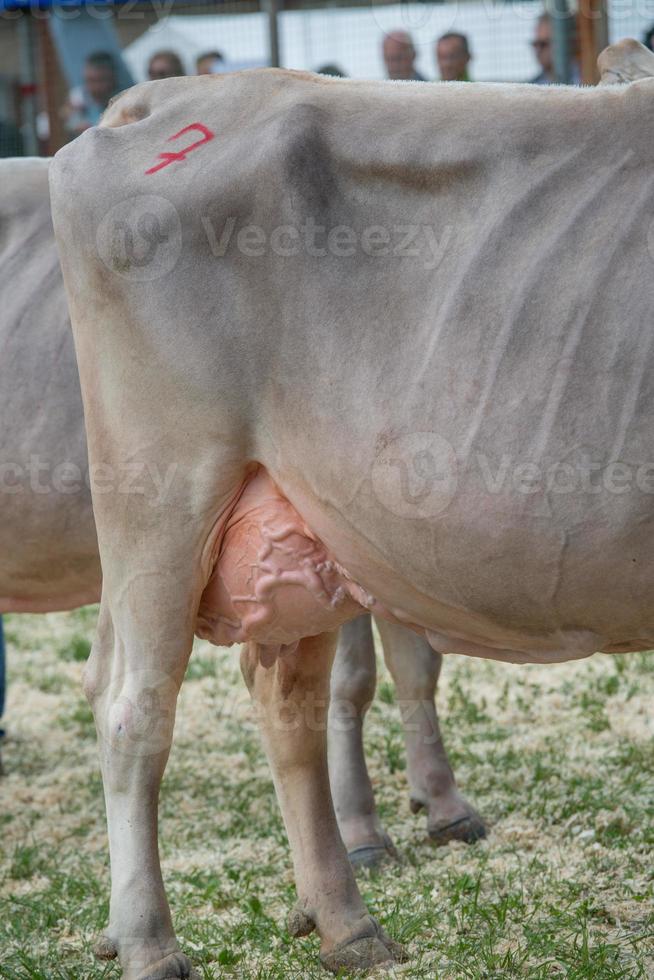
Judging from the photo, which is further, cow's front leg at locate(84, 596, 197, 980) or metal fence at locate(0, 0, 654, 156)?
metal fence at locate(0, 0, 654, 156)

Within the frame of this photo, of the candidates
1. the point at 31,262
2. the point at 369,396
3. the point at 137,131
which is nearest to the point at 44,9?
the point at 31,262

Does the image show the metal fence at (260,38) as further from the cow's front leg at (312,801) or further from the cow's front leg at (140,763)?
the cow's front leg at (140,763)

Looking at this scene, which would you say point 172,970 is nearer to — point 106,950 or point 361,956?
point 106,950

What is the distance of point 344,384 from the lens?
8.05 feet

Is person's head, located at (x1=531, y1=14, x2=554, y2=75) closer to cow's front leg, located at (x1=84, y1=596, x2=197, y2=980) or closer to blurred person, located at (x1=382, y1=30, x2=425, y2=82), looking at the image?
blurred person, located at (x1=382, y1=30, x2=425, y2=82)

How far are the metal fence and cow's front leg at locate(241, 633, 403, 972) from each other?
14.3 feet

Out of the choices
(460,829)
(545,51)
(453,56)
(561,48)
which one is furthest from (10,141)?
(460,829)

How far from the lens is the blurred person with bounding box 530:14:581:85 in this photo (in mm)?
Result: 7832

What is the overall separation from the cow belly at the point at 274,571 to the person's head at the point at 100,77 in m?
6.85

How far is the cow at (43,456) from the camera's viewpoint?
3420mm

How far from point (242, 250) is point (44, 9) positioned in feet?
27.9

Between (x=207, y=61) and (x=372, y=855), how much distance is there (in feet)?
20.6

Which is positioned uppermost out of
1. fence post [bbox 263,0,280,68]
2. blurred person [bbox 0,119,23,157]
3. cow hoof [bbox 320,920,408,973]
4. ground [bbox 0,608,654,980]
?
fence post [bbox 263,0,280,68]

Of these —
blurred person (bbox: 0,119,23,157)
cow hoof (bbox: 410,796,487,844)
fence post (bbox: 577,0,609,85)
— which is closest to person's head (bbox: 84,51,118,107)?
blurred person (bbox: 0,119,23,157)
